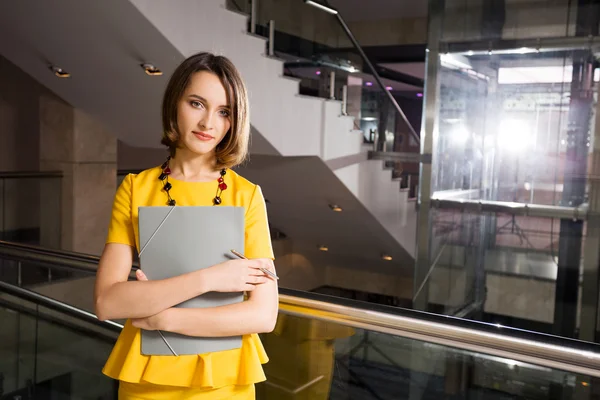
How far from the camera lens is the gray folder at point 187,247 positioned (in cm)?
113

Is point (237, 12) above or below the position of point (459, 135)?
above

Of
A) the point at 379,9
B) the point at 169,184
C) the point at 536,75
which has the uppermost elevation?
the point at 379,9

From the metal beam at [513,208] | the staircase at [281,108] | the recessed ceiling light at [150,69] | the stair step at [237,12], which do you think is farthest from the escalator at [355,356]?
the metal beam at [513,208]

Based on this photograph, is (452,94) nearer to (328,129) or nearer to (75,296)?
(328,129)

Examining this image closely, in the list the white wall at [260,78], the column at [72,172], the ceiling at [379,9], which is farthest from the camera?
the ceiling at [379,9]

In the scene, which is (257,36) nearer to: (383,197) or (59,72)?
(59,72)

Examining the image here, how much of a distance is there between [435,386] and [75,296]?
175 cm

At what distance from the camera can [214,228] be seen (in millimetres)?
1133

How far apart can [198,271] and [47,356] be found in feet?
6.01

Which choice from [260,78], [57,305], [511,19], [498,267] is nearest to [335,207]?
[498,267]

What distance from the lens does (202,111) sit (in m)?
1.18

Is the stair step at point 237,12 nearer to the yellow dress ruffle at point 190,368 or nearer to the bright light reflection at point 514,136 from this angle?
the bright light reflection at point 514,136

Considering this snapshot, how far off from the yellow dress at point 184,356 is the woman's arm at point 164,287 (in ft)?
0.23

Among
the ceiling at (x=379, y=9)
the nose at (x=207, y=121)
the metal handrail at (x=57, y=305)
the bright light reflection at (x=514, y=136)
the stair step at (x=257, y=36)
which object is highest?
the ceiling at (x=379, y=9)
